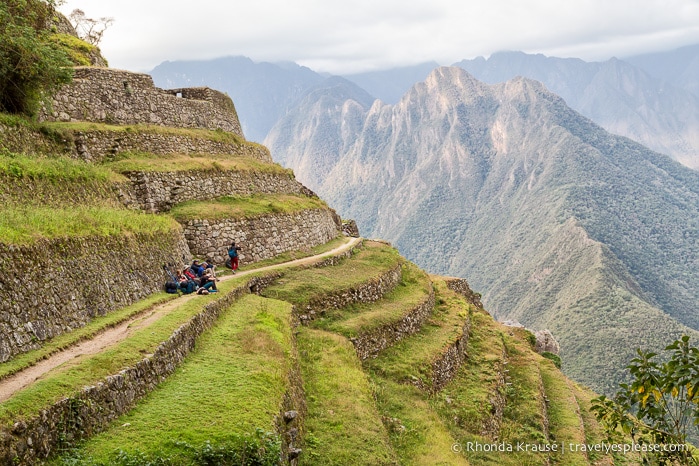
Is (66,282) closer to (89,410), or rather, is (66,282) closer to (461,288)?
(89,410)

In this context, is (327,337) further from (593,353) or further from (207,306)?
(593,353)

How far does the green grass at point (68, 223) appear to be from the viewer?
12805mm

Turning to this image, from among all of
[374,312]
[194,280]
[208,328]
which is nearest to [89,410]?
A: [208,328]

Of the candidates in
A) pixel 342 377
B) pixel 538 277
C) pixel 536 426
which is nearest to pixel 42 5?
pixel 342 377

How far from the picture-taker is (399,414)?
17.6 m

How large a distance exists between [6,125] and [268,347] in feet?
43.0

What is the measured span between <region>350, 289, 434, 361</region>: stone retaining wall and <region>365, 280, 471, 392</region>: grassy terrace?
256 mm

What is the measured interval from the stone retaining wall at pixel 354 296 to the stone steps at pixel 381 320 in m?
0.26

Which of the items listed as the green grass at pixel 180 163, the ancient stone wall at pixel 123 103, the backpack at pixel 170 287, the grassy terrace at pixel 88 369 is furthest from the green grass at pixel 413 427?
the ancient stone wall at pixel 123 103

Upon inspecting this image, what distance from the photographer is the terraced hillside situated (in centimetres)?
1010

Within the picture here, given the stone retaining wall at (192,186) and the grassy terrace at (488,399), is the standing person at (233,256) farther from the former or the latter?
the grassy terrace at (488,399)

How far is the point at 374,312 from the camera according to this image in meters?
24.3

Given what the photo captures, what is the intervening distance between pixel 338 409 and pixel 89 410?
707 centimetres

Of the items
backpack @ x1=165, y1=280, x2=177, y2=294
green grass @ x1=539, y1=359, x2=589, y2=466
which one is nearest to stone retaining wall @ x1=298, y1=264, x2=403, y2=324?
backpack @ x1=165, y1=280, x2=177, y2=294
